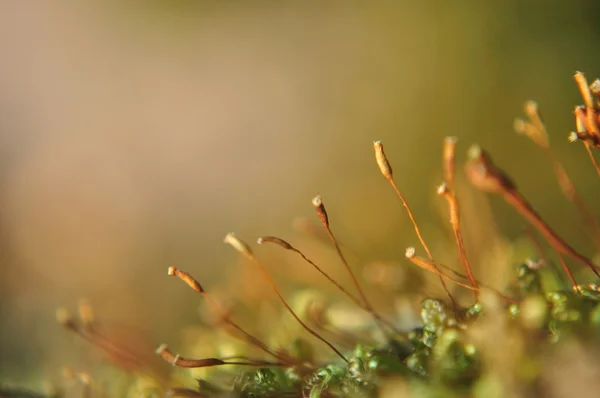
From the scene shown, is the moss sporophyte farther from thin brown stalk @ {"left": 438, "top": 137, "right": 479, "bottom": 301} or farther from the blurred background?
the blurred background

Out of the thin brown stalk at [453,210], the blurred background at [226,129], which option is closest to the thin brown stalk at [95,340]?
the blurred background at [226,129]

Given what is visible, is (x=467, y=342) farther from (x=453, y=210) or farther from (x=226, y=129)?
(x=226, y=129)

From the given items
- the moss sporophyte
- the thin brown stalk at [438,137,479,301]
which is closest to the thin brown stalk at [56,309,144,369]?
the moss sporophyte

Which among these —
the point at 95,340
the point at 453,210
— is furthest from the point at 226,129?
the point at 453,210

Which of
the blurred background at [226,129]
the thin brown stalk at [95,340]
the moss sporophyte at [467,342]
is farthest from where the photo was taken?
the blurred background at [226,129]

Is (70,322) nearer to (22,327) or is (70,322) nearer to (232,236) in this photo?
(232,236)

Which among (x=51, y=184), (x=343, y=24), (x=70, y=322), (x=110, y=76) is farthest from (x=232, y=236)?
(x=110, y=76)

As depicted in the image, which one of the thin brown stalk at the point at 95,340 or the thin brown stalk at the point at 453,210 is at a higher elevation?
the thin brown stalk at the point at 453,210

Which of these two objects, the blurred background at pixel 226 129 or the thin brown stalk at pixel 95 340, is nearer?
the thin brown stalk at pixel 95 340

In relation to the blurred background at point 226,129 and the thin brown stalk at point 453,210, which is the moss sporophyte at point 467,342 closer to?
the thin brown stalk at point 453,210
